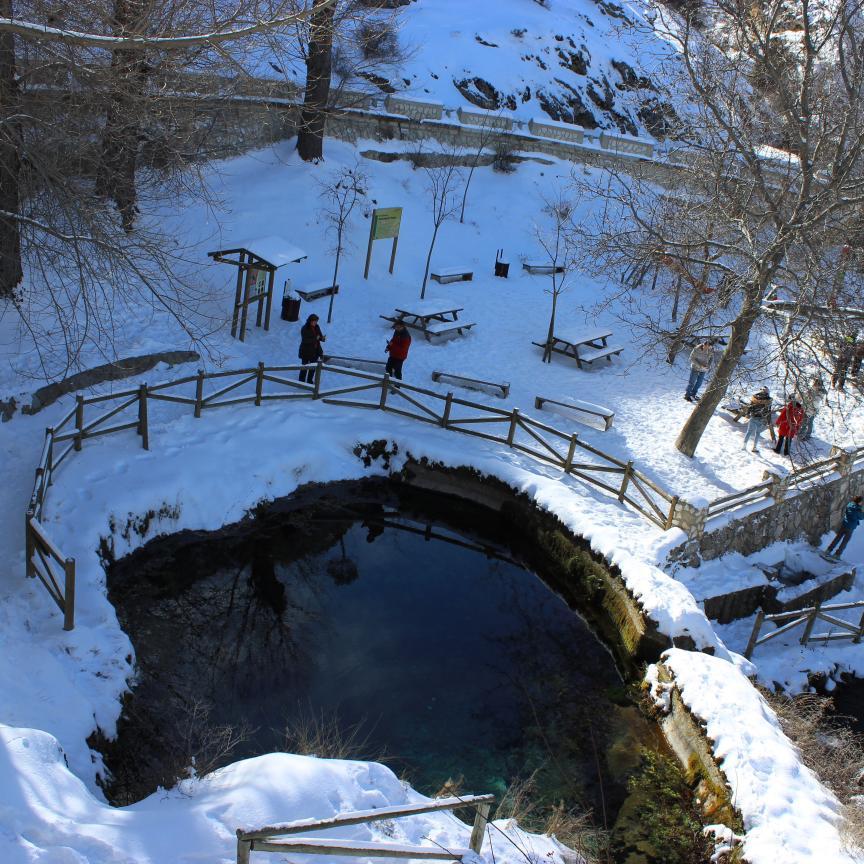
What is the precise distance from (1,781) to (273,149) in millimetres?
19323

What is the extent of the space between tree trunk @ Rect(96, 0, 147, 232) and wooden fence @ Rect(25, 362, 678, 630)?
2666 millimetres

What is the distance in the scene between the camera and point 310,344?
1443 cm

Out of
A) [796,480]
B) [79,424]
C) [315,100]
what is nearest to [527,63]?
[315,100]

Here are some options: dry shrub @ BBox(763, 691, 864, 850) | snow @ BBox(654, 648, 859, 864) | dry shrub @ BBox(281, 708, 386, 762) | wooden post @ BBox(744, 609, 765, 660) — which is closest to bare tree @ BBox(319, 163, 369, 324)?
wooden post @ BBox(744, 609, 765, 660)

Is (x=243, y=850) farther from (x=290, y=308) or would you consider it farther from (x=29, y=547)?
(x=290, y=308)

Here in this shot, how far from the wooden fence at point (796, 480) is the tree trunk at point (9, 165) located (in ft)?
33.9

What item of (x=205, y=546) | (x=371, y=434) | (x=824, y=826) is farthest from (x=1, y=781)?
(x=371, y=434)

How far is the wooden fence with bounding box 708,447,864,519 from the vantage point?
1295 cm

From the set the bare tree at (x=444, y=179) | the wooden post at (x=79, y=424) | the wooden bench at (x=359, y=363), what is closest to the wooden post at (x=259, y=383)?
the wooden bench at (x=359, y=363)

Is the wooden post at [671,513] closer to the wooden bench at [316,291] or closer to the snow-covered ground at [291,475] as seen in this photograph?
the snow-covered ground at [291,475]

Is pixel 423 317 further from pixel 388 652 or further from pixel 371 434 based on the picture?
pixel 388 652

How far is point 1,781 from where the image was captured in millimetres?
5852

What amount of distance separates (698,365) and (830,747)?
8017 mm

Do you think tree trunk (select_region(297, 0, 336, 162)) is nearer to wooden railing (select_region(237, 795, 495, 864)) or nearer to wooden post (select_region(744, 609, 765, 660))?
wooden post (select_region(744, 609, 765, 660))
